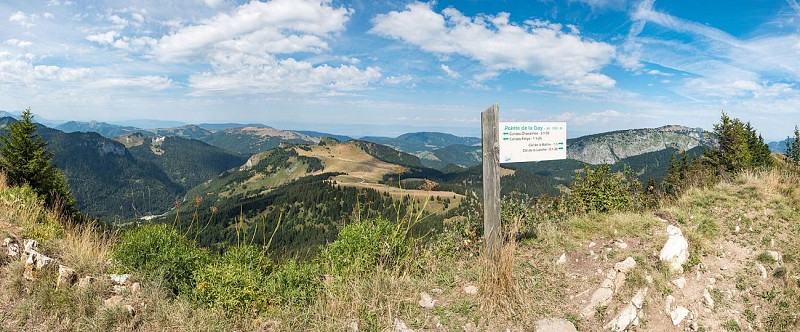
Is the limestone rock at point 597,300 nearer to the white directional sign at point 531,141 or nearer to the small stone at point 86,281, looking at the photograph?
the white directional sign at point 531,141

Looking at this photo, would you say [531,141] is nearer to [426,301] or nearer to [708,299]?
[426,301]

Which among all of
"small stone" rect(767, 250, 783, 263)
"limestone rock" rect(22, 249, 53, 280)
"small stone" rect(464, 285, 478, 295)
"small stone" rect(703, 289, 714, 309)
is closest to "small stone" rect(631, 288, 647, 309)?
"small stone" rect(703, 289, 714, 309)

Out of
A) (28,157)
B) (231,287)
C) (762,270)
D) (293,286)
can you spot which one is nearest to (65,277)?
(231,287)

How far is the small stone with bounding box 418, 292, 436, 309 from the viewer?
5.46 metres

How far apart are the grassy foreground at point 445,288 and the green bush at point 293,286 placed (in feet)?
0.07

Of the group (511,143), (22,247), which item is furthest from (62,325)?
(511,143)

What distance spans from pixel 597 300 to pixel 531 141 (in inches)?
113

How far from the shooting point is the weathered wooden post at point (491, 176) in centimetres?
653

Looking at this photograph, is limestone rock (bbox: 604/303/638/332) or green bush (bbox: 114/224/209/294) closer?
limestone rock (bbox: 604/303/638/332)

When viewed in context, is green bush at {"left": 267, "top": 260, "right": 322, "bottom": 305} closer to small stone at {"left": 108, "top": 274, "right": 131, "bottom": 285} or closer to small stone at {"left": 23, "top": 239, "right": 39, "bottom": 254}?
small stone at {"left": 108, "top": 274, "right": 131, "bottom": 285}

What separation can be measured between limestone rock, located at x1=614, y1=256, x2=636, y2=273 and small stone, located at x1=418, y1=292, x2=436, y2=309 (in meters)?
3.17

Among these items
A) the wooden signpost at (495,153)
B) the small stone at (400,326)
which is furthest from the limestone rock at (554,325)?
the small stone at (400,326)

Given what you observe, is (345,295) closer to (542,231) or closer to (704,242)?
(542,231)

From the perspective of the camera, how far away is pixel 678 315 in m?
5.52
